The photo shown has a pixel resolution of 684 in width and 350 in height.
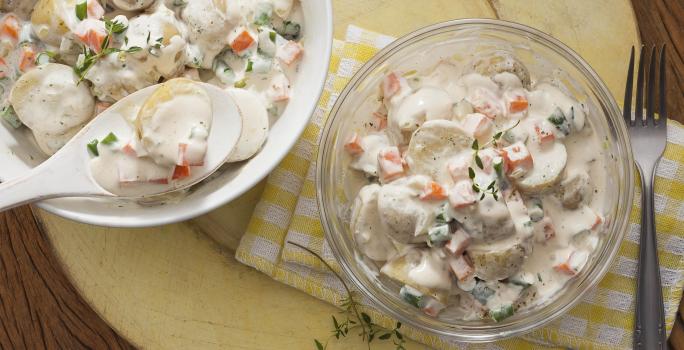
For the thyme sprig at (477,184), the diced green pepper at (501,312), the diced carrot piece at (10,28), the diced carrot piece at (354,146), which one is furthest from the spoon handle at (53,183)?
the diced green pepper at (501,312)

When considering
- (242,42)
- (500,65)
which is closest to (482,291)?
(500,65)

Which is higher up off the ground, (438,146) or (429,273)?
(438,146)

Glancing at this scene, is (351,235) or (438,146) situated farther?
(351,235)

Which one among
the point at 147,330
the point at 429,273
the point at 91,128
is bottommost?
the point at 147,330

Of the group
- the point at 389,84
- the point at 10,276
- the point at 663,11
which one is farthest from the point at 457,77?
the point at 10,276

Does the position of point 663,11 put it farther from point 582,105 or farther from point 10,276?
point 10,276

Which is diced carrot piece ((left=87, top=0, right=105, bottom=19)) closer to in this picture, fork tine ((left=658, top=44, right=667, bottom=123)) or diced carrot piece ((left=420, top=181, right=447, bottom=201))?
diced carrot piece ((left=420, top=181, right=447, bottom=201))

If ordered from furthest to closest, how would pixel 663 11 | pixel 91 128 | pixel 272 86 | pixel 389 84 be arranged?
pixel 663 11 → pixel 389 84 → pixel 272 86 → pixel 91 128

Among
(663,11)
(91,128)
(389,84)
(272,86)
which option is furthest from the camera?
(663,11)
